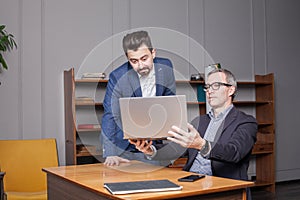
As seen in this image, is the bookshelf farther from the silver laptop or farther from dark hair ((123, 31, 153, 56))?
the silver laptop

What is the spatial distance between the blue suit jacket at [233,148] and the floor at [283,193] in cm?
325

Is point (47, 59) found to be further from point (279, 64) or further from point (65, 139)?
point (279, 64)

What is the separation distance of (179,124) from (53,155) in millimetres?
2651

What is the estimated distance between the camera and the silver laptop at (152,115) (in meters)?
2.32

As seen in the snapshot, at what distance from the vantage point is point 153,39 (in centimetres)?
592

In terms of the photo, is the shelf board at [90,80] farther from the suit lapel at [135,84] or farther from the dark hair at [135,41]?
the dark hair at [135,41]

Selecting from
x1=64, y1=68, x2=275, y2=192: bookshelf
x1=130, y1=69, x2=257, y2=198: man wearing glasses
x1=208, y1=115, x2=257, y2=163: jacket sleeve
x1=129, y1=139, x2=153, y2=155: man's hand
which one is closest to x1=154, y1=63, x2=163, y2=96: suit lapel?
x1=130, y1=69, x2=257, y2=198: man wearing glasses

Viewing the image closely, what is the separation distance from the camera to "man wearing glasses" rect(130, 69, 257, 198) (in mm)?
2455

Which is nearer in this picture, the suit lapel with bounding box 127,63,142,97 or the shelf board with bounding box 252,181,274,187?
the suit lapel with bounding box 127,63,142,97

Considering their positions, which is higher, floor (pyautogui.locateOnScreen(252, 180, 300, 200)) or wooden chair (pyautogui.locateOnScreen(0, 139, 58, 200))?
wooden chair (pyautogui.locateOnScreen(0, 139, 58, 200))

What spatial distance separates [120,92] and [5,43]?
237cm

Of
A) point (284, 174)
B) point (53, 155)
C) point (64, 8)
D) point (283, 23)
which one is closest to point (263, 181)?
point (284, 174)

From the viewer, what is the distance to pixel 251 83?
6.39 meters

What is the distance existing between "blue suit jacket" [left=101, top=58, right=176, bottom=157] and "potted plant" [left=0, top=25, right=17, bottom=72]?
78.7 inches
